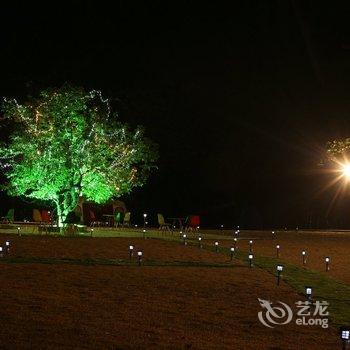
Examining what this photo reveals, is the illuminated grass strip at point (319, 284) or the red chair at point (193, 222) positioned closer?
the illuminated grass strip at point (319, 284)

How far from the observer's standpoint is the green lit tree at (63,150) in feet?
95.5

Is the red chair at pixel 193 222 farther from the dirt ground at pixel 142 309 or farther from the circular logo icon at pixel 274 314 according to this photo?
the circular logo icon at pixel 274 314

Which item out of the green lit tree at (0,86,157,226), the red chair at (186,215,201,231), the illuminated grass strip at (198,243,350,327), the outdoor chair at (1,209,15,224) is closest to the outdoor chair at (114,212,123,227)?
the red chair at (186,215,201,231)

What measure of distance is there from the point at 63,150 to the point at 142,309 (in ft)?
64.8

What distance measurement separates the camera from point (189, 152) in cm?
4759

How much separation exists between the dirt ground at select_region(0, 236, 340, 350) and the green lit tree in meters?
13.8

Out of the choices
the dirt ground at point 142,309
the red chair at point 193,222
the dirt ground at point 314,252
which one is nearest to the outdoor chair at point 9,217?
the red chair at point 193,222

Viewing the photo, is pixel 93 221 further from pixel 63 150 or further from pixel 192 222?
pixel 63 150

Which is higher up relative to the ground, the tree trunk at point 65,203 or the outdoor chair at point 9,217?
the tree trunk at point 65,203

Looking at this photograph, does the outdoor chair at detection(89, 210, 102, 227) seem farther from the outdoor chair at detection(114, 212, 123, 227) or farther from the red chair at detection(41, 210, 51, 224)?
the red chair at detection(41, 210, 51, 224)

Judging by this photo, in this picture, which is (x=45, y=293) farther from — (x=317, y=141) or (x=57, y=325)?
(x=317, y=141)

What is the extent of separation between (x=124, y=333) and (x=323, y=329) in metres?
3.01

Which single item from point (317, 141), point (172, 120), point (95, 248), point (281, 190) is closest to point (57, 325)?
point (95, 248)

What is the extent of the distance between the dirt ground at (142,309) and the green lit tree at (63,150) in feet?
45.1
